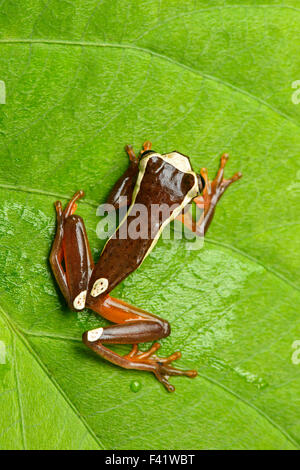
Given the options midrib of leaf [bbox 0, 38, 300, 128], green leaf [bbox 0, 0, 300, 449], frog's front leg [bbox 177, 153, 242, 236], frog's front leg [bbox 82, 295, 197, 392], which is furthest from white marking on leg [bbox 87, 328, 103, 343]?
midrib of leaf [bbox 0, 38, 300, 128]

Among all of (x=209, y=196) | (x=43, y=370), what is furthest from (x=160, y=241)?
(x=43, y=370)

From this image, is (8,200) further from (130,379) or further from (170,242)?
(130,379)

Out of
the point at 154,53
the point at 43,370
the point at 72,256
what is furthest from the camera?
the point at 72,256

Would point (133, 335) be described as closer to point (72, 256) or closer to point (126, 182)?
point (72, 256)

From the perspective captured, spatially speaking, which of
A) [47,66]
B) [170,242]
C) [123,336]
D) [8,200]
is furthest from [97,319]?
[47,66]

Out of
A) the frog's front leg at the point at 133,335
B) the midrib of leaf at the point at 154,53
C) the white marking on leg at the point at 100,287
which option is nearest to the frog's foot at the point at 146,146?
the midrib of leaf at the point at 154,53

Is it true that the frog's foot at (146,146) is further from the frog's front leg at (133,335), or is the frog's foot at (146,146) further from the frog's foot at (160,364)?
the frog's foot at (160,364)

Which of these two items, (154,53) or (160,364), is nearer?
(154,53)
